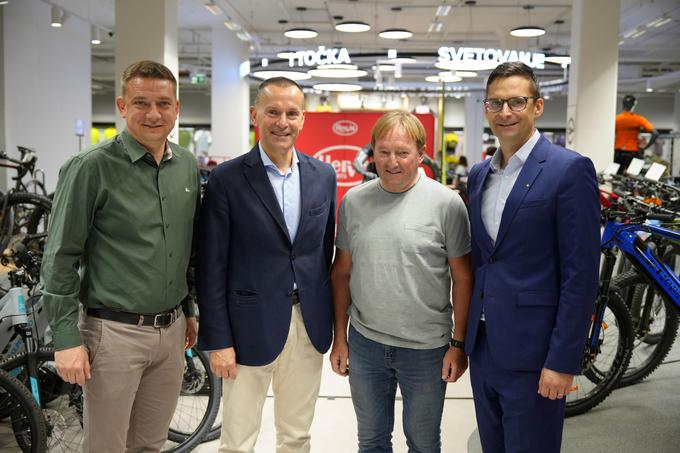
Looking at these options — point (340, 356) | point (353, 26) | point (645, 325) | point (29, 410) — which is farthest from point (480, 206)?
point (353, 26)

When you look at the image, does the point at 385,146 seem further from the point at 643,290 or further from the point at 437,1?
the point at 437,1

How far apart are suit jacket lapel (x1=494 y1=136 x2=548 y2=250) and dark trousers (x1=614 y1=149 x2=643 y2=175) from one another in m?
7.33

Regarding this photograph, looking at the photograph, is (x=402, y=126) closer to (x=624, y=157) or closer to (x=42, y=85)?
(x=624, y=157)

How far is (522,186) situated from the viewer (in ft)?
6.89

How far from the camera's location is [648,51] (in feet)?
64.2

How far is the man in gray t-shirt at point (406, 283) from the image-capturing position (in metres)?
2.31

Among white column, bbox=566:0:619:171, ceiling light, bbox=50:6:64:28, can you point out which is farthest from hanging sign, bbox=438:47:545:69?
ceiling light, bbox=50:6:64:28

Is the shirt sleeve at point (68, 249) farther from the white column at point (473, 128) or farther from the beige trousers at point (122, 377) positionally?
the white column at point (473, 128)

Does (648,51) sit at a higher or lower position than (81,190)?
higher

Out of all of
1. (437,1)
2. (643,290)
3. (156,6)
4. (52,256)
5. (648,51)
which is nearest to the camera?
(52,256)

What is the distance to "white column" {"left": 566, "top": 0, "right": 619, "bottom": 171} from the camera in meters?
9.12

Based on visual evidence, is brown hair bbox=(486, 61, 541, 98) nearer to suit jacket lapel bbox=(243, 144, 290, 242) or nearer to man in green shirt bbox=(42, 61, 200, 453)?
suit jacket lapel bbox=(243, 144, 290, 242)

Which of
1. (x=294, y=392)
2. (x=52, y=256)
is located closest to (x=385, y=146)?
(x=294, y=392)

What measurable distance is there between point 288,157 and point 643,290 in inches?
118
